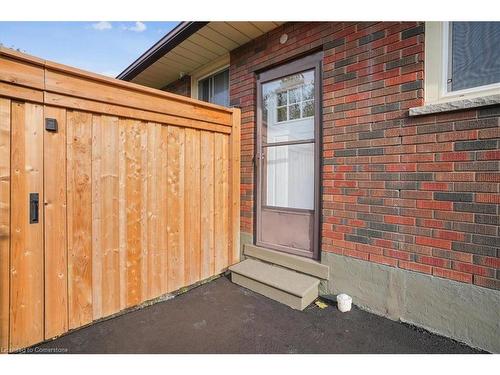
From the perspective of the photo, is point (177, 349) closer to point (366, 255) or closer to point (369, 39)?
point (366, 255)

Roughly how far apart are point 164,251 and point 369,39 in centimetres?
299

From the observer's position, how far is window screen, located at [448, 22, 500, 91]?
75.9 inches

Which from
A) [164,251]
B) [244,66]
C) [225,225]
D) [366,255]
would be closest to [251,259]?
[225,225]

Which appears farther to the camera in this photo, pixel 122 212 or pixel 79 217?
pixel 122 212

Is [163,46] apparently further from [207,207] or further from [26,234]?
[26,234]

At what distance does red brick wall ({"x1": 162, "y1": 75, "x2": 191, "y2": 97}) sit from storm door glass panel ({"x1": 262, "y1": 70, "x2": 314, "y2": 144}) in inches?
76.9

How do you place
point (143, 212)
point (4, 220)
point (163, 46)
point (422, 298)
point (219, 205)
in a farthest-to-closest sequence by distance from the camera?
point (163, 46), point (219, 205), point (143, 212), point (422, 298), point (4, 220)

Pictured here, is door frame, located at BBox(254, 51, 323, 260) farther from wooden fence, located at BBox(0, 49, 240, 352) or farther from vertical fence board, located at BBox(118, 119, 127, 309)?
vertical fence board, located at BBox(118, 119, 127, 309)

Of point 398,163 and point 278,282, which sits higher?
point 398,163

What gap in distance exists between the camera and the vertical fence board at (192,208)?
9.70 feet

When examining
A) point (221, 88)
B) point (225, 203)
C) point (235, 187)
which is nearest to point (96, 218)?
point (225, 203)

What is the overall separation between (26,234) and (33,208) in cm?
Result: 20

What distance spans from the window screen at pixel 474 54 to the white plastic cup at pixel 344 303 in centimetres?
206

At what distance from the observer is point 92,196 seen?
225 centimetres
